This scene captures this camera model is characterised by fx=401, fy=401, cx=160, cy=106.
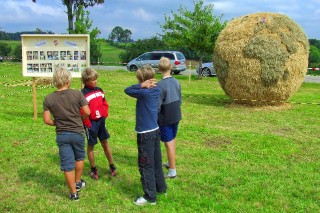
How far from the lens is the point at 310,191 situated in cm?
536

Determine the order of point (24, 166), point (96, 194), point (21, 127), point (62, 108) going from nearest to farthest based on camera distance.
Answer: point (62, 108) < point (96, 194) < point (24, 166) < point (21, 127)

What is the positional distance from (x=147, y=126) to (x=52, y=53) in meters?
5.61

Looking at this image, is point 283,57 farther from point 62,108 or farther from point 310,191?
point 62,108

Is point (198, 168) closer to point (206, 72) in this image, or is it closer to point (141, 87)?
point (141, 87)

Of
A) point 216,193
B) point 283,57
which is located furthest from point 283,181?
point 283,57

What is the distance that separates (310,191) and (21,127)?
245 inches

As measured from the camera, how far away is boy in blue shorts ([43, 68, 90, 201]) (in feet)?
15.5

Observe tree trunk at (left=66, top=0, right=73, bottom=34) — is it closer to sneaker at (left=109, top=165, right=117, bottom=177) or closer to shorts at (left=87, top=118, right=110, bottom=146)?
sneaker at (left=109, top=165, right=117, bottom=177)

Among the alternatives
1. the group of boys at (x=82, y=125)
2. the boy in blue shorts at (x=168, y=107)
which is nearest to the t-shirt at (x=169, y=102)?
the boy in blue shorts at (x=168, y=107)

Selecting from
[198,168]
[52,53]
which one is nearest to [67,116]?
[198,168]

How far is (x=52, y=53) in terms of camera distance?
9.62 meters

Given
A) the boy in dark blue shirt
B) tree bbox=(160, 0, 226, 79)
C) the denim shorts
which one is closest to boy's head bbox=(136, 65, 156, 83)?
the boy in dark blue shirt

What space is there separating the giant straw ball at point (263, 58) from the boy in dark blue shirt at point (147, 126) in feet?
25.5

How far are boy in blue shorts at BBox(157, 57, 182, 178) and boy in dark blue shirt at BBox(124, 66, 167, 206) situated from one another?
25.8 inches
